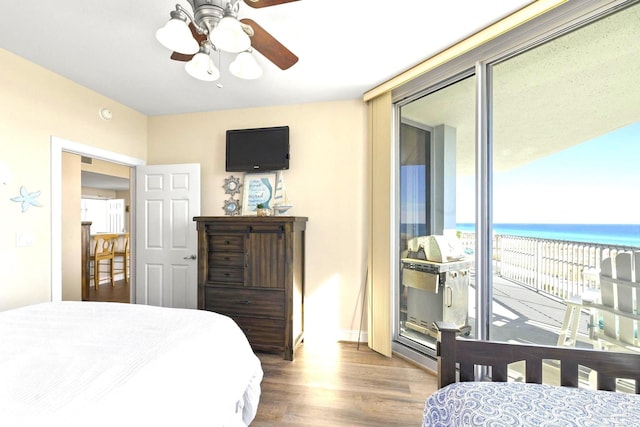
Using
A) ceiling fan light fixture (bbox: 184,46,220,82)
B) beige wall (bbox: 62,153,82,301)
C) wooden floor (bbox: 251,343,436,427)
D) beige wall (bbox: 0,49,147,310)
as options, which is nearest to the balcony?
wooden floor (bbox: 251,343,436,427)

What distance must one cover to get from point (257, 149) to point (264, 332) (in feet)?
6.15

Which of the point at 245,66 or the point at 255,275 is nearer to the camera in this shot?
the point at 245,66

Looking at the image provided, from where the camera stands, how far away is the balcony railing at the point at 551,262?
156cm

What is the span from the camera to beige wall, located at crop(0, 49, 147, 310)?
208cm

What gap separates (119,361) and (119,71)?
2410mm

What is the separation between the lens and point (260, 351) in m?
2.60

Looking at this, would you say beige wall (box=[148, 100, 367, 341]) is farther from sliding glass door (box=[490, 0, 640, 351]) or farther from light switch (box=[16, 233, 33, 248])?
light switch (box=[16, 233, 33, 248])

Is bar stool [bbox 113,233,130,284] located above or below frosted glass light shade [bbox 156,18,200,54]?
below

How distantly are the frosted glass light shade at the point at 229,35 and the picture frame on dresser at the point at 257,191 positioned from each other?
6.14ft

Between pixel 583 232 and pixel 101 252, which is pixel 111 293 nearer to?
pixel 101 252

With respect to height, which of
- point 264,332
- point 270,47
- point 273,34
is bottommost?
point 264,332

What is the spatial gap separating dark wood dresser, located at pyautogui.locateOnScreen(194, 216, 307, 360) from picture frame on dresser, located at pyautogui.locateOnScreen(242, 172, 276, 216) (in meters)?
0.45

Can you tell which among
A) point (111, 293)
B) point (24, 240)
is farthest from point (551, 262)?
point (111, 293)

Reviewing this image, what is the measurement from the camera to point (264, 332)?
256 centimetres
